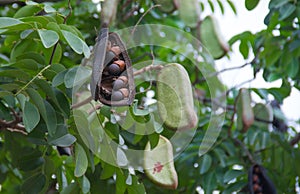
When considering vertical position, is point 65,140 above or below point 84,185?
above

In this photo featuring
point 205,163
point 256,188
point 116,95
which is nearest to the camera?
point 116,95

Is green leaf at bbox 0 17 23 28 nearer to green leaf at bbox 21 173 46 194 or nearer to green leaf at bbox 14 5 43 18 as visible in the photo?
green leaf at bbox 14 5 43 18

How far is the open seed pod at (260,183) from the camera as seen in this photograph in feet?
6.08

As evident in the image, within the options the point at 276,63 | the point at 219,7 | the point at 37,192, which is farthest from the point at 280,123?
the point at 37,192

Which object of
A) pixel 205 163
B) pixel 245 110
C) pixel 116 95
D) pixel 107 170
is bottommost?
pixel 205 163

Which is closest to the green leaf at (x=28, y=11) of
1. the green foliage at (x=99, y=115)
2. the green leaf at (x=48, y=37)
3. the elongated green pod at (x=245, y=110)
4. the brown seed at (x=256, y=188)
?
the green foliage at (x=99, y=115)

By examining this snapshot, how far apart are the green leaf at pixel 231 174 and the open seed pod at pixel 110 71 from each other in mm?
842

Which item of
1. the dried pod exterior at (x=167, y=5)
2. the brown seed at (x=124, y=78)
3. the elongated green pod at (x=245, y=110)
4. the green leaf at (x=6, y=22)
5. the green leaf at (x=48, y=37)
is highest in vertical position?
the green leaf at (x=6, y=22)

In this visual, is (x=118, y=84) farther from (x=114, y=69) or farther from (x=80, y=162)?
(x=80, y=162)

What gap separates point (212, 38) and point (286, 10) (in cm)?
35

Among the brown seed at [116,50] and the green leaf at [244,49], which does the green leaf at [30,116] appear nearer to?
the brown seed at [116,50]

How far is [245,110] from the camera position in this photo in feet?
6.31

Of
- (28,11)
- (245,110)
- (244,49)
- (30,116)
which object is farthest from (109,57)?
(244,49)

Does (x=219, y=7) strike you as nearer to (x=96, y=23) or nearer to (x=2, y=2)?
(x=96, y=23)
